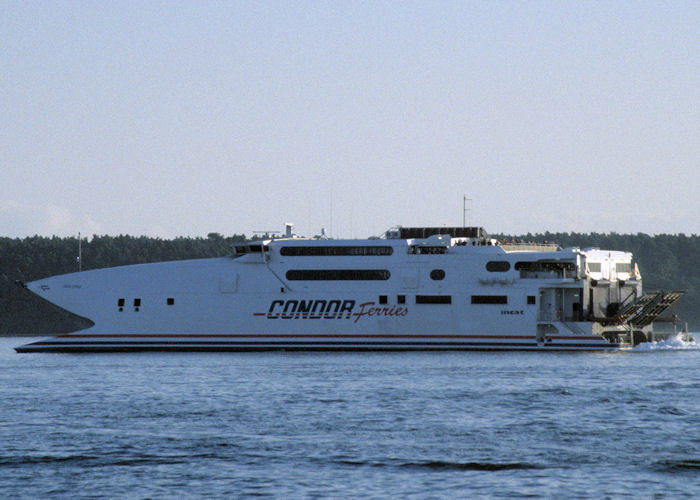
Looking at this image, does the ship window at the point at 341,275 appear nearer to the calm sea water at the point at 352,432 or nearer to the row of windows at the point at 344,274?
the row of windows at the point at 344,274

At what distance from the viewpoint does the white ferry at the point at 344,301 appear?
194 ft

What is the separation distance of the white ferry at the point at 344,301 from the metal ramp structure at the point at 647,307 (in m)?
1.38

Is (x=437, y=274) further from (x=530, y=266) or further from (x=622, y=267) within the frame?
(x=622, y=267)

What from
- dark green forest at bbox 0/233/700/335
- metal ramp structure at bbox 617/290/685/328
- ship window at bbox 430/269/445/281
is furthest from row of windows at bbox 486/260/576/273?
dark green forest at bbox 0/233/700/335

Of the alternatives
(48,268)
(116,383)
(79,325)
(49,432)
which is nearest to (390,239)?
(116,383)

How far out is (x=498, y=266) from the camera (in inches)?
2333

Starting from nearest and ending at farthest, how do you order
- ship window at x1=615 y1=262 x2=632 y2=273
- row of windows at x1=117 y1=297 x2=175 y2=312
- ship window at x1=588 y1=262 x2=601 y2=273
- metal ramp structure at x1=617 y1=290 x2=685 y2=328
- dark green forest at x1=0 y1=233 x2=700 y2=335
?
row of windows at x1=117 y1=297 x2=175 y2=312, metal ramp structure at x1=617 y1=290 x2=685 y2=328, ship window at x1=588 y1=262 x2=601 y2=273, ship window at x1=615 y1=262 x2=632 y2=273, dark green forest at x1=0 y1=233 x2=700 y2=335

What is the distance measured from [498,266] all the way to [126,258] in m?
94.9

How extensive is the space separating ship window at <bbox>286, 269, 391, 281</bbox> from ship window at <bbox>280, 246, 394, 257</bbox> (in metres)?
0.95

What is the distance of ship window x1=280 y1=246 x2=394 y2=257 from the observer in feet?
195

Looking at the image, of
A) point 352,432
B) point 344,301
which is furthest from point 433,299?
point 352,432

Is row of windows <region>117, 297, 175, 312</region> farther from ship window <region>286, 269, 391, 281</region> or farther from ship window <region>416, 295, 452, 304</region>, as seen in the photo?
ship window <region>416, 295, 452, 304</region>

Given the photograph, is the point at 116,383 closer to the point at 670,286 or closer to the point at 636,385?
the point at 636,385

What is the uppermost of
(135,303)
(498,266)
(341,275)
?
(498,266)
